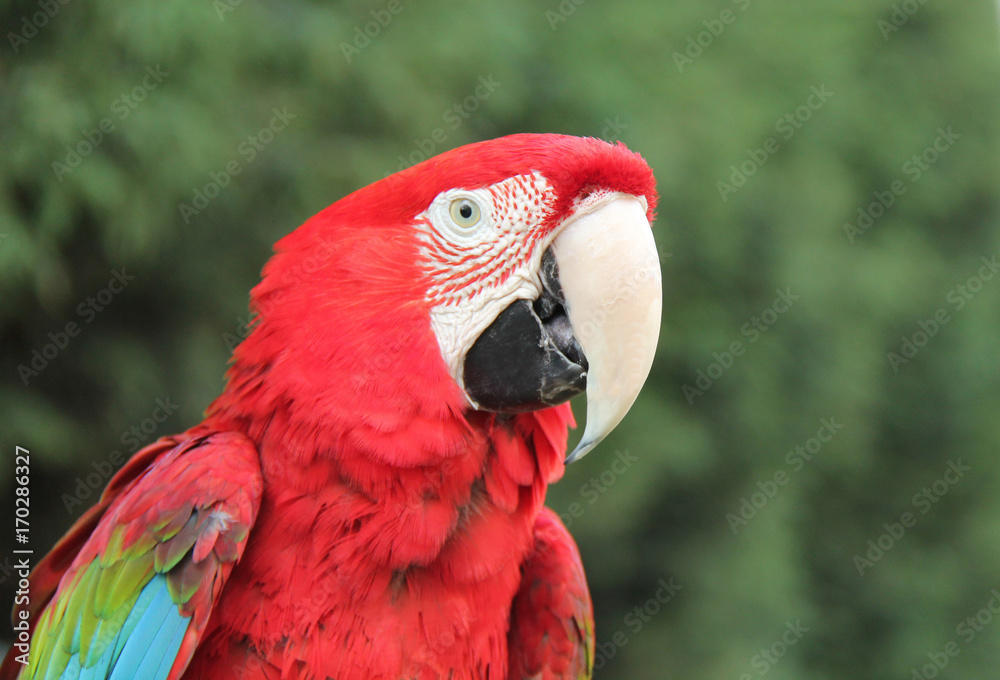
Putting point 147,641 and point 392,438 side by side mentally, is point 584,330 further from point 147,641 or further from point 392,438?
point 147,641

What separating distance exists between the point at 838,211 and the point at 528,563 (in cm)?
250

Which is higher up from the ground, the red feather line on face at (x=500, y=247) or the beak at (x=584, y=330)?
the red feather line on face at (x=500, y=247)

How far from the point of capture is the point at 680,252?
2.94m

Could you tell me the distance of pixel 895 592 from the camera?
3.61 m

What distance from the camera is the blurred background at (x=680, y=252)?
201cm

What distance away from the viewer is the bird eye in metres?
1.26

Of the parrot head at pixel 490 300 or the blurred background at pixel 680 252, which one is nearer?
the parrot head at pixel 490 300

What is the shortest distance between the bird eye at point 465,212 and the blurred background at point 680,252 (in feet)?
3.39

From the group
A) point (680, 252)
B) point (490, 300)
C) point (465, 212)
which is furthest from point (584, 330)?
point (680, 252)

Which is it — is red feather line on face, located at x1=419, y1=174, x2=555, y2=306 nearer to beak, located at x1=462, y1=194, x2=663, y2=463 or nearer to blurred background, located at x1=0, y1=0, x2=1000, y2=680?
beak, located at x1=462, y1=194, x2=663, y2=463

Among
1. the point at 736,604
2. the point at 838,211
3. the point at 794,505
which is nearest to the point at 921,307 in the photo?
the point at 838,211

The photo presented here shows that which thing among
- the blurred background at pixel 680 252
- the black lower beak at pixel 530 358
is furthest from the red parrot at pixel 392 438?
the blurred background at pixel 680 252

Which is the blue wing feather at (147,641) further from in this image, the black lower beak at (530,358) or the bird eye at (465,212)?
the bird eye at (465,212)

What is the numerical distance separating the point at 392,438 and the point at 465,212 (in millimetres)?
364
